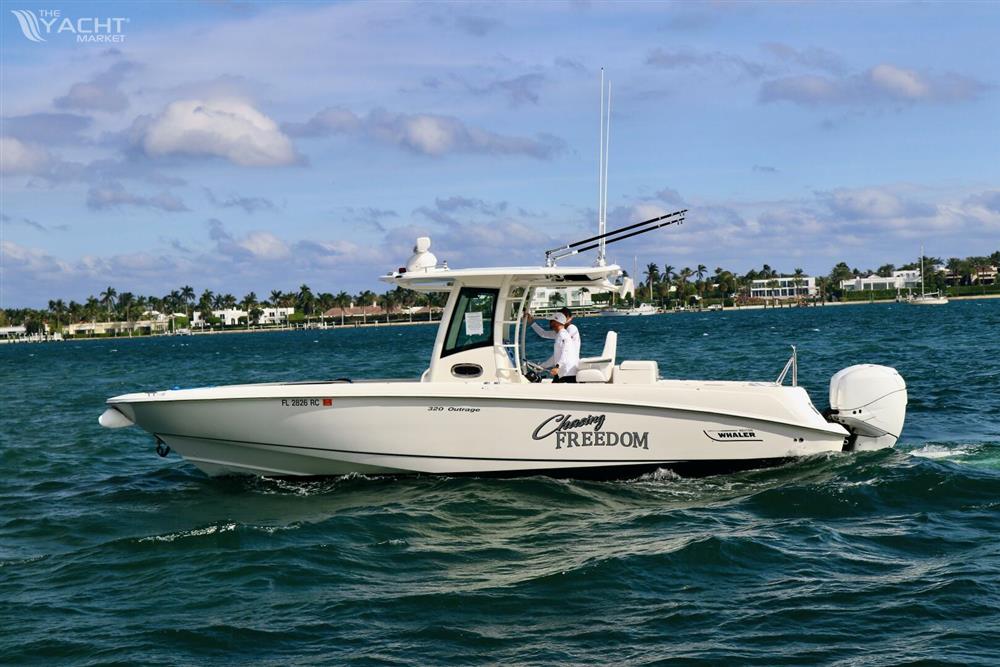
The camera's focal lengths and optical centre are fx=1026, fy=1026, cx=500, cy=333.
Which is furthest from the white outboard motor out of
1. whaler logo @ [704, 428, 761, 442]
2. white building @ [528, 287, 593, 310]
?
white building @ [528, 287, 593, 310]

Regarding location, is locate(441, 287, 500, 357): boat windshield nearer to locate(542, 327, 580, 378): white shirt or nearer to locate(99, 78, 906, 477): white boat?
locate(99, 78, 906, 477): white boat

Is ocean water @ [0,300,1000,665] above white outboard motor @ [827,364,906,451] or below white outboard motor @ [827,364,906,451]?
below

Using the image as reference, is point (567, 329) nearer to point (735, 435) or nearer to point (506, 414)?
point (506, 414)

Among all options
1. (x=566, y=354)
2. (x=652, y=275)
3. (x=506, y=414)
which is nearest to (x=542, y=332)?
(x=566, y=354)

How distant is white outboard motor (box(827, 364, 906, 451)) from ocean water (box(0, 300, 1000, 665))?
1.00 ft

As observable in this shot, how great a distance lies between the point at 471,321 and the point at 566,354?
116 centimetres

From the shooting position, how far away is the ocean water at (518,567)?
6.92 m

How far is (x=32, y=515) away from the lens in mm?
11586

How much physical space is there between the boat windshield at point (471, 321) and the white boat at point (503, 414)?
0.05 ft

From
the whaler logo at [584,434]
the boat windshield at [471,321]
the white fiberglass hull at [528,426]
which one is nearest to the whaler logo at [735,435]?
the white fiberglass hull at [528,426]

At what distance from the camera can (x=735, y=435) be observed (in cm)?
1120

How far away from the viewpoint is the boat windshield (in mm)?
11773

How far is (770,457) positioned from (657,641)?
4.88 m

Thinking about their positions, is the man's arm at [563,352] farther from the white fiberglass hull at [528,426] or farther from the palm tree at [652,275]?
the palm tree at [652,275]
